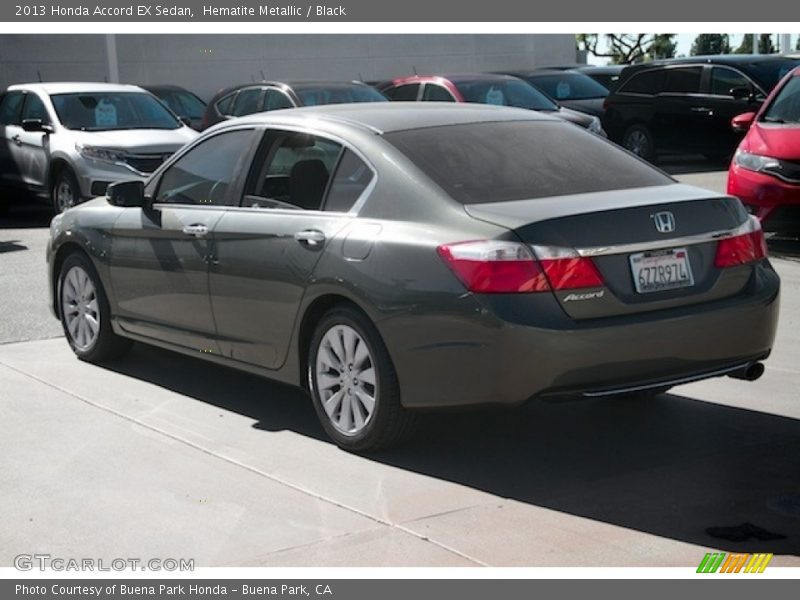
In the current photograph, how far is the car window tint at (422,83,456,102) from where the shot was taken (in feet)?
63.2

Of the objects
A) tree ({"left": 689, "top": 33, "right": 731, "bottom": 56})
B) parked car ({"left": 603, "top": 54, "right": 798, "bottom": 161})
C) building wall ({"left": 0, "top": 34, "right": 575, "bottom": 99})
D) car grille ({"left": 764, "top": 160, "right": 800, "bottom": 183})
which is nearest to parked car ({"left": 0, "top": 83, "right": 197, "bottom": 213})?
car grille ({"left": 764, "top": 160, "right": 800, "bottom": 183})

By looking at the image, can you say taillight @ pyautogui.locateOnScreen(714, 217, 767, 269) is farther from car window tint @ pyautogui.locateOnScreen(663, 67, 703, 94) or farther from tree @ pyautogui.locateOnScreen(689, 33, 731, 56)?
tree @ pyautogui.locateOnScreen(689, 33, 731, 56)

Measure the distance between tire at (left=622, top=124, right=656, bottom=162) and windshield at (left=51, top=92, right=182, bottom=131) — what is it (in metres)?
7.90

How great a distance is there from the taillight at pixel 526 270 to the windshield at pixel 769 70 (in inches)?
594

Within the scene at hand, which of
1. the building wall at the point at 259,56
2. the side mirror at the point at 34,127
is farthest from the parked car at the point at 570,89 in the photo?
the side mirror at the point at 34,127

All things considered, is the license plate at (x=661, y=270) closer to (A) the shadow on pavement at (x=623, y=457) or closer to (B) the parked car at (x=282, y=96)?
(A) the shadow on pavement at (x=623, y=457)

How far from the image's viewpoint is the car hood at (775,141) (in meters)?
11.9

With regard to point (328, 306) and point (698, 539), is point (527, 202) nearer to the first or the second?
point (328, 306)

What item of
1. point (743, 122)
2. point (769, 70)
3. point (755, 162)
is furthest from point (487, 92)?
point (755, 162)

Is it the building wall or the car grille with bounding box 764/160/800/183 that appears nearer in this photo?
the car grille with bounding box 764/160/800/183

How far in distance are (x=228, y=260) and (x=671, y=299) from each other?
2245 mm

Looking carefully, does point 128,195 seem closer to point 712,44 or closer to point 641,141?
point 641,141

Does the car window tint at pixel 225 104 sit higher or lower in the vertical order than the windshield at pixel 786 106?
lower

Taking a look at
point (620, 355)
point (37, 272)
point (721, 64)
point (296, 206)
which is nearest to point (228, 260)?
point (296, 206)
